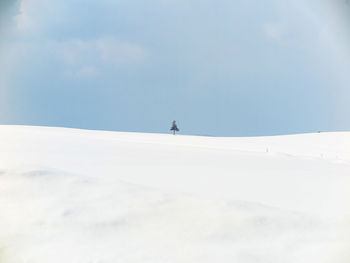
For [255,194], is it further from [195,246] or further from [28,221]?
[28,221]

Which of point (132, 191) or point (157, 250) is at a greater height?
point (132, 191)

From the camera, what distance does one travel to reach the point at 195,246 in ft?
4.47

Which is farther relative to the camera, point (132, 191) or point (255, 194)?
point (255, 194)

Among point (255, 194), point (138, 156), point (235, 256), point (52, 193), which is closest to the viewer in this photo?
point (235, 256)

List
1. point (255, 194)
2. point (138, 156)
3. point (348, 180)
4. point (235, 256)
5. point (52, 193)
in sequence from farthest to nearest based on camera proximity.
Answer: point (138, 156)
point (348, 180)
point (255, 194)
point (52, 193)
point (235, 256)

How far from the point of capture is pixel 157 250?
1.35 metres

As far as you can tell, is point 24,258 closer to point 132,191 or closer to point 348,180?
point 132,191

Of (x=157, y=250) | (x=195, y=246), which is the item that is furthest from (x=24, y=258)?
(x=195, y=246)

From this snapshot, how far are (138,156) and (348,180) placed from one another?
5.57 feet

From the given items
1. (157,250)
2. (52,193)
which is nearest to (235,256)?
(157,250)

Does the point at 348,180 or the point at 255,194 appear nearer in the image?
the point at 255,194

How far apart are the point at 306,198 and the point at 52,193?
1.31 m

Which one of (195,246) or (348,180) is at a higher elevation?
(348,180)

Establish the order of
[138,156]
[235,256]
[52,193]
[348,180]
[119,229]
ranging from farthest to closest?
[138,156], [348,180], [52,193], [119,229], [235,256]
